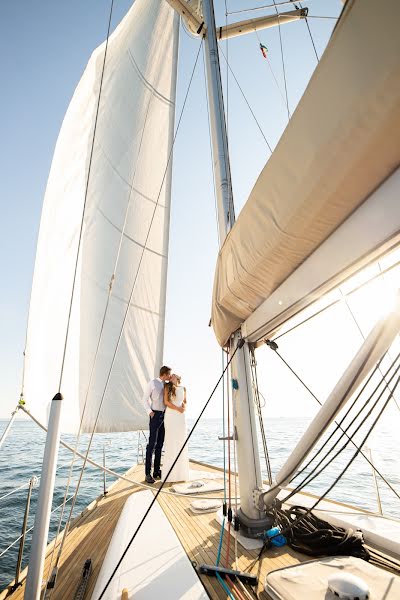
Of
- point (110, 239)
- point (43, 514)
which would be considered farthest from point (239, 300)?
point (110, 239)

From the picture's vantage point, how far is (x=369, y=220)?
3.30ft

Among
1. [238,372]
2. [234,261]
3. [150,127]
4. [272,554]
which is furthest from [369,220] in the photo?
[150,127]

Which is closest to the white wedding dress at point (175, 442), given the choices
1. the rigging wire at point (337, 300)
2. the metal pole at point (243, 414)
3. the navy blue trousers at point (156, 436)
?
the navy blue trousers at point (156, 436)

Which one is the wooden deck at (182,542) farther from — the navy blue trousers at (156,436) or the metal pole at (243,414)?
the navy blue trousers at (156,436)

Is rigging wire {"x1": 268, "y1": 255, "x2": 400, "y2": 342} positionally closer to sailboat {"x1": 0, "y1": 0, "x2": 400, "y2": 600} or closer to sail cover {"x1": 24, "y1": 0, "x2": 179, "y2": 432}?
sailboat {"x1": 0, "y1": 0, "x2": 400, "y2": 600}

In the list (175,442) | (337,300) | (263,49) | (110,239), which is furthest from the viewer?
(263,49)

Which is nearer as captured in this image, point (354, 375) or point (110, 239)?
point (354, 375)

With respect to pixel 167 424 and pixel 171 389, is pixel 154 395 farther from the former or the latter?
pixel 167 424

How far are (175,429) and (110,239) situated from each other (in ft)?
9.61

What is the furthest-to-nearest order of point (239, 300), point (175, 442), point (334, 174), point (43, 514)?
point (175, 442) → point (239, 300) → point (43, 514) → point (334, 174)

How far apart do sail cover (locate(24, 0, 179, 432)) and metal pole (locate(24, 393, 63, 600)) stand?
1.70m

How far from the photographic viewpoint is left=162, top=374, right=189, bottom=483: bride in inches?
145

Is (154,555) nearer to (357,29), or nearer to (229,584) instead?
(229,584)

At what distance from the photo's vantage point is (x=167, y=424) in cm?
382
